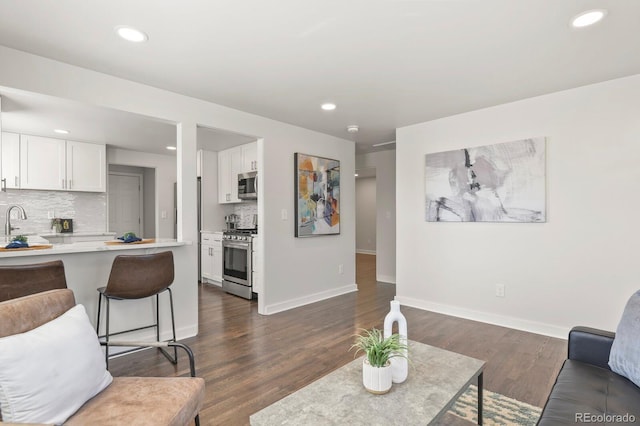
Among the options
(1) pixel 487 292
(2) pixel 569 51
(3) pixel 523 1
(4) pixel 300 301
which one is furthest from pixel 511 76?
(4) pixel 300 301

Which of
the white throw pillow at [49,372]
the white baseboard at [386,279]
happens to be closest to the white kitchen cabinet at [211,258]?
the white baseboard at [386,279]

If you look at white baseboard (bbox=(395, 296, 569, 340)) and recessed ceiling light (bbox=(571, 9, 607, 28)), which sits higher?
recessed ceiling light (bbox=(571, 9, 607, 28))

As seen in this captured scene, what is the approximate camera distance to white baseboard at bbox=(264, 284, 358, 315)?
161 inches

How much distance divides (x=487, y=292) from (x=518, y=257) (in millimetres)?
523

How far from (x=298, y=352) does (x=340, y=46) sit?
249 cm

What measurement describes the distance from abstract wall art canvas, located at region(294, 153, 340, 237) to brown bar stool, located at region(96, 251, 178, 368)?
1.91 metres

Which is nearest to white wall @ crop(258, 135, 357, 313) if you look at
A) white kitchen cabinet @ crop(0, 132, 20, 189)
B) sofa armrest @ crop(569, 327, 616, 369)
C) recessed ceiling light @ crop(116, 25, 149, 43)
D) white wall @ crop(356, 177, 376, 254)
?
recessed ceiling light @ crop(116, 25, 149, 43)

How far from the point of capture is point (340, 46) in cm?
229

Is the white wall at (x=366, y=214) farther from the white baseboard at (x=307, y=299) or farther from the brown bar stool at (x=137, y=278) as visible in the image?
the brown bar stool at (x=137, y=278)

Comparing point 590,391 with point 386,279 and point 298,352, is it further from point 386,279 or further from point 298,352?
point 386,279

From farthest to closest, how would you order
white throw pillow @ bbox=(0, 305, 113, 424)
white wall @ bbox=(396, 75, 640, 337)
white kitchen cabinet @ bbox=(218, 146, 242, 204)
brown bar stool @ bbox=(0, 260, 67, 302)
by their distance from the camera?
white kitchen cabinet @ bbox=(218, 146, 242, 204) < white wall @ bbox=(396, 75, 640, 337) < brown bar stool @ bbox=(0, 260, 67, 302) < white throw pillow @ bbox=(0, 305, 113, 424)

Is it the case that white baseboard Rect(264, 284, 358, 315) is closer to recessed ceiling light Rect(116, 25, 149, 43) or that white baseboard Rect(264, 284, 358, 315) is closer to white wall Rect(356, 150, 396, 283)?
white wall Rect(356, 150, 396, 283)

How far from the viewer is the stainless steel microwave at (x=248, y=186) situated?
4.99 m

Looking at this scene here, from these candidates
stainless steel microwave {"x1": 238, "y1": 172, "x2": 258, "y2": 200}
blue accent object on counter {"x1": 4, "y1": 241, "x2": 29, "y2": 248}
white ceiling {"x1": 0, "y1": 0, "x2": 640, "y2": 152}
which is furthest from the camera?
stainless steel microwave {"x1": 238, "y1": 172, "x2": 258, "y2": 200}
